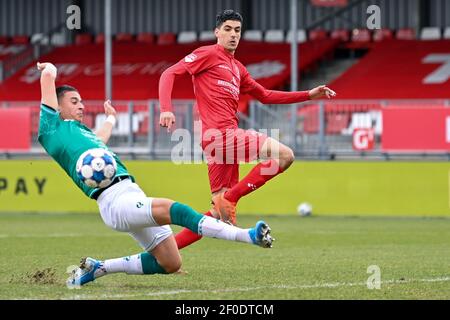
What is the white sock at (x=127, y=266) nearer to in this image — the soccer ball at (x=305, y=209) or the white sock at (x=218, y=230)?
the white sock at (x=218, y=230)

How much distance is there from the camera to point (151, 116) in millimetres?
23969

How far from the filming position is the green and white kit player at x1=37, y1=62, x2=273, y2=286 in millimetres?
9516

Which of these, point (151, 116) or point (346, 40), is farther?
point (346, 40)

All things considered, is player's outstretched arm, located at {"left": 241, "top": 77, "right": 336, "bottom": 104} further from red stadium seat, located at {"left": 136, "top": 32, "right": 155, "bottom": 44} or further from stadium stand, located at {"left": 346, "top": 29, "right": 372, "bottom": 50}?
red stadium seat, located at {"left": 136, "top": 32, "right": 155, "bottom": 44}

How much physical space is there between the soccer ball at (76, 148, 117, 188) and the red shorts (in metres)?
2.37

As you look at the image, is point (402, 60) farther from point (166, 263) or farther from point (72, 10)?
point (166, 263)

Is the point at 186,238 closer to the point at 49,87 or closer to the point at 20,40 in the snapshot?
the point at 49,87

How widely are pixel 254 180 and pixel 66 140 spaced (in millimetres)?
2594

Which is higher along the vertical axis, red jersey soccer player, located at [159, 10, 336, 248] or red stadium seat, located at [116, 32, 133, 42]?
red stadium seat, located at [116, 32, 133, 42]

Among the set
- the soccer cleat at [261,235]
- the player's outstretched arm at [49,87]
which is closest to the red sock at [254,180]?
the player's outstretched arm at [49,87]

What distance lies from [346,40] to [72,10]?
28.0ft

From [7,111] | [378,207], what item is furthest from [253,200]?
[7,111]

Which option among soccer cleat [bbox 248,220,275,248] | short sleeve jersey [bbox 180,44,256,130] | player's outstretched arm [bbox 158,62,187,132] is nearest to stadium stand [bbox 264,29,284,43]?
short sleeve jersey [bbox 180,44,256,130]

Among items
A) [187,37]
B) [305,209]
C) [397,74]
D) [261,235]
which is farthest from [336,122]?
[187,37]
